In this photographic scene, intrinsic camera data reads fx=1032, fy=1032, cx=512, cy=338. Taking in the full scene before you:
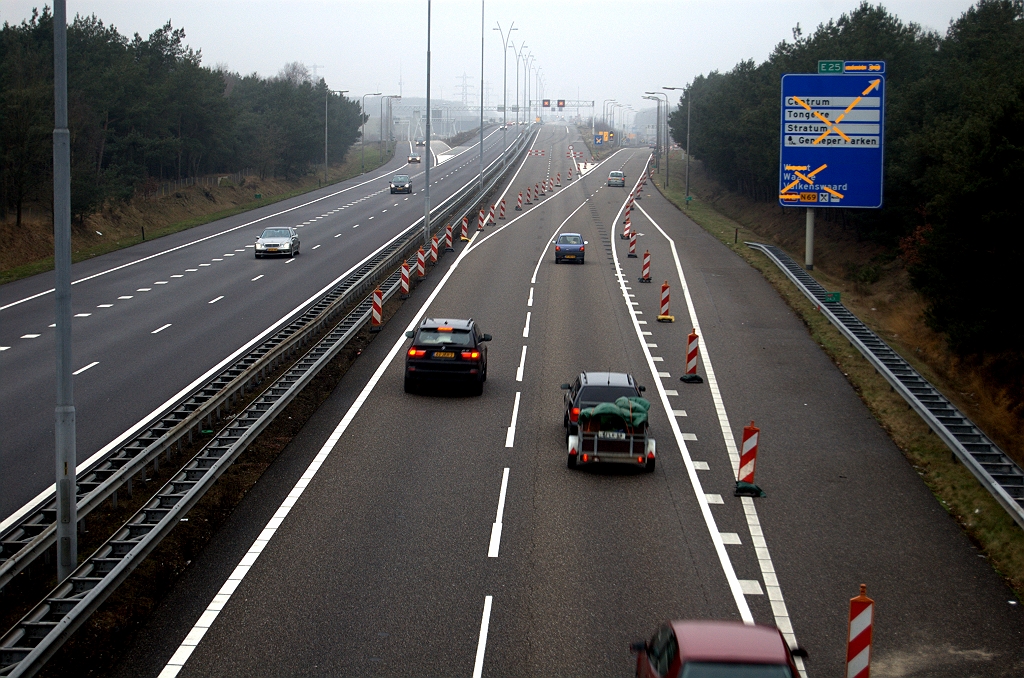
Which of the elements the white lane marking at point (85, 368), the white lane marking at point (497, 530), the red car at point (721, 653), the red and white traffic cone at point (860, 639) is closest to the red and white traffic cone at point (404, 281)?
the white lane marking at point (85, 368)

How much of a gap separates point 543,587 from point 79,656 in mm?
5318

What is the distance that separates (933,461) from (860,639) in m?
9.81

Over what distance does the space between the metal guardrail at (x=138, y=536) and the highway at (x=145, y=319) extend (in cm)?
246

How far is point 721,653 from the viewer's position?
798cm

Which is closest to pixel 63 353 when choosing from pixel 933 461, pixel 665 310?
pixel 933 461

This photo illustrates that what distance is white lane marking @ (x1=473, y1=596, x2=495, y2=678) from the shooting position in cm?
1059

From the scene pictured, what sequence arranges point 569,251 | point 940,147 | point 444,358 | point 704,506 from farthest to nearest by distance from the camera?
point 569,251 < point 940,147 < point 444,358 < point 704,506

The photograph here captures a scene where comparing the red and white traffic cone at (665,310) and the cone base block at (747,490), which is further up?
the red and white traffic cone at (665,310)

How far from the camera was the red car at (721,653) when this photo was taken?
7.84m

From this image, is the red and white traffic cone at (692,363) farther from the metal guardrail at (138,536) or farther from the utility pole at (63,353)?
the utility pole at (63,353)

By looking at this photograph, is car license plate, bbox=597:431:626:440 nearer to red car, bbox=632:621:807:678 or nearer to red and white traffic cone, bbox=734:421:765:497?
red and white traffic cone, bbox=734:421:765:497

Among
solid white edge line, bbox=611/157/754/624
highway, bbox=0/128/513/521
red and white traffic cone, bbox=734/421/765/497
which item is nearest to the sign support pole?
solid white edge line, bbox=611/157/754/624

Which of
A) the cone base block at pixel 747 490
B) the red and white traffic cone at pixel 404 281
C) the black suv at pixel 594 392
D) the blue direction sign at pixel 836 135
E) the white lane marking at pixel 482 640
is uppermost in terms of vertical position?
the blue direction sign at pixel 836 135

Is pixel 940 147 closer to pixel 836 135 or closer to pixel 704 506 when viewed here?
pixel 836 135
